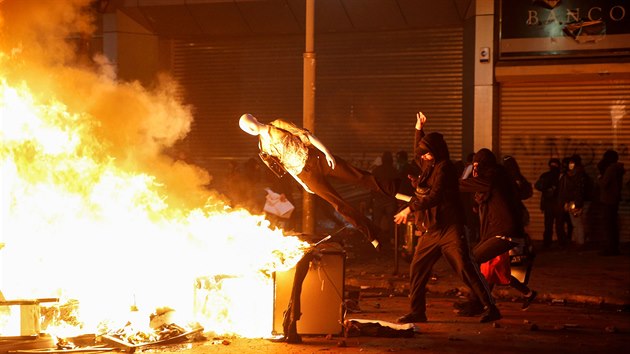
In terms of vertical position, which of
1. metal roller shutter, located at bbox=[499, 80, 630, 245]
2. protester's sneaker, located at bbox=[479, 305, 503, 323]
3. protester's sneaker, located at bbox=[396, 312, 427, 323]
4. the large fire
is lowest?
protester's sneaker, located at bbox=[396, 312, 427, 323]

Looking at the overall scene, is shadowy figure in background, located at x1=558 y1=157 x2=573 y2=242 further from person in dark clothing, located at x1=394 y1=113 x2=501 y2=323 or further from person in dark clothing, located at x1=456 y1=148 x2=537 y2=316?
person in dark clothing, located at x1=394 y1=113 x2=501 y2=323

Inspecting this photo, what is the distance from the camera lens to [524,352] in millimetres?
8562

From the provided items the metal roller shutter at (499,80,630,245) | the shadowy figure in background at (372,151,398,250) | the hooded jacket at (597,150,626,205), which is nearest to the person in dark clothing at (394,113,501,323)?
the shadowy figure in background at (372,151,398,250)

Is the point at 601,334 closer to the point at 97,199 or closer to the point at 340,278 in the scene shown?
the point at 340,278

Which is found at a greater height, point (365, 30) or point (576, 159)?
point (365, 30)

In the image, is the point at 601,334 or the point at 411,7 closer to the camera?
the point at 601,334

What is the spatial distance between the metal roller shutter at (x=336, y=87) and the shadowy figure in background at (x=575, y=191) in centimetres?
314

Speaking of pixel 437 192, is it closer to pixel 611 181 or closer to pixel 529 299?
pixel 529 299

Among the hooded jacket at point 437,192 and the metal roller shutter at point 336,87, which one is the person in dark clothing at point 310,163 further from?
the metal roller shutter at point 336,87

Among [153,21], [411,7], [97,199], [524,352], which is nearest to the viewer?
[524,352]

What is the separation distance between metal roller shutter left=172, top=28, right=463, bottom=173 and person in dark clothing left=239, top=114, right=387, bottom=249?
32.4 ft

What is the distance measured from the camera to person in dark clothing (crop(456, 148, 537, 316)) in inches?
403

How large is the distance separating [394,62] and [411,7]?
4.47 ft

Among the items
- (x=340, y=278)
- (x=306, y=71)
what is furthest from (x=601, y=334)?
(x=306, y=71)
